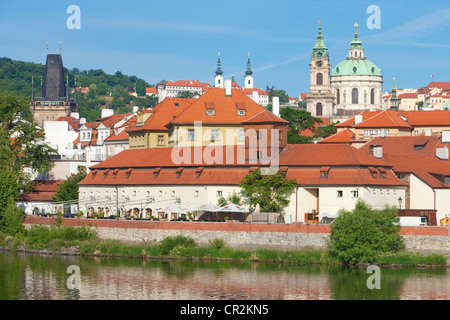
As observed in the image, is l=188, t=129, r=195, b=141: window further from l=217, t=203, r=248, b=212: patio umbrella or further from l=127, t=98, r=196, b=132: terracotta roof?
l=217, t=203, r=248, b=212: patio umbrella

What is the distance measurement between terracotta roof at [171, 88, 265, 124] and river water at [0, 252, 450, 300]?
2830 centimetres

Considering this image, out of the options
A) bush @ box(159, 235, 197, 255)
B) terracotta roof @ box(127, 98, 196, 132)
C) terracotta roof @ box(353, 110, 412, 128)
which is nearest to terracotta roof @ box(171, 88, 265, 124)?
terracotta roof @ box(127, 98, 196, 132)

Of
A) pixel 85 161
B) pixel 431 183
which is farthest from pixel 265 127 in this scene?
pixel 85 161

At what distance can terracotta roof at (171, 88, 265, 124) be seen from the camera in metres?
97.6

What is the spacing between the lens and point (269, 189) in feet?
253

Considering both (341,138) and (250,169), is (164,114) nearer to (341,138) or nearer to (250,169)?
(341,138)

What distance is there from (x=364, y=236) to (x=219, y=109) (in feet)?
116

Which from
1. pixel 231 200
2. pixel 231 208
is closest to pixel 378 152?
pixel 231 200

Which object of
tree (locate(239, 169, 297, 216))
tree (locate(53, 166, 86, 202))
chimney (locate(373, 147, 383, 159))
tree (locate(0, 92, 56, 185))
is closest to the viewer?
tree (locate(239, 169, 297, 216))

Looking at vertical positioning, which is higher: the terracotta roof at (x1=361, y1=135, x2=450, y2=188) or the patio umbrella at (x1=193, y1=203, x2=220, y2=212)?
the terracotta roof at (x1=361, y1=135, x2=450, y2=188)

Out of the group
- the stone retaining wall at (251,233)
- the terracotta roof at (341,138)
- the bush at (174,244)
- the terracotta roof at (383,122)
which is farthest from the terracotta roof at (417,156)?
the terracotta roof at (383,122)

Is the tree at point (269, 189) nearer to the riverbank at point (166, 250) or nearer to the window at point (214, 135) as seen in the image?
the riverbank at point (166, 250)

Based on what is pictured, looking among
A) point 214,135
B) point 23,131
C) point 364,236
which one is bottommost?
point 364,236

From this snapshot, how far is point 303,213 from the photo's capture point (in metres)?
76.8
